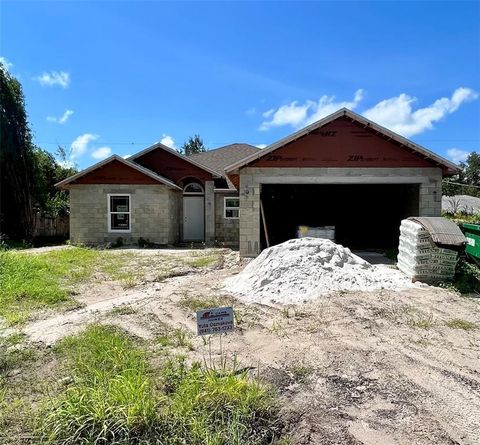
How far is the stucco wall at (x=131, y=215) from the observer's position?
18.5 m

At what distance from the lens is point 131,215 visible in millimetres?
18688

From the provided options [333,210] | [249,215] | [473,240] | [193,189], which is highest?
[193,189]

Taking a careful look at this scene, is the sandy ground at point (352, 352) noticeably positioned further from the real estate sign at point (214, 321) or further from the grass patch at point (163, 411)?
the real estate sign at point (214, 321)

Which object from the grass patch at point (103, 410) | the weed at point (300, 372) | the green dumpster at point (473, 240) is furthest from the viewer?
the green dumpster at point (473, 240)

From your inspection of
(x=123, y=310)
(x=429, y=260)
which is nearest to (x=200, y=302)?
(x=123, y=310)

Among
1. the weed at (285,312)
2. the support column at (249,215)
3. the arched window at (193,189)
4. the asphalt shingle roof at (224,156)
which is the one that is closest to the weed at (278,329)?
the weed at (285,312)

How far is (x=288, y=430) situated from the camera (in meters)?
3.33

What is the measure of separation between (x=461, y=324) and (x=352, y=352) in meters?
2.48

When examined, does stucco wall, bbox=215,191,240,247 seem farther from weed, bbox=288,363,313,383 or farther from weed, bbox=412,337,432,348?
weed, bbox=288,363,313,383

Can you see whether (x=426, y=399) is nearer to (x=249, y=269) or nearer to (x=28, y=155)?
(x=249, y=269)

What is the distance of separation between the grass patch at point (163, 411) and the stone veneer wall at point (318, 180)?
9943 mm

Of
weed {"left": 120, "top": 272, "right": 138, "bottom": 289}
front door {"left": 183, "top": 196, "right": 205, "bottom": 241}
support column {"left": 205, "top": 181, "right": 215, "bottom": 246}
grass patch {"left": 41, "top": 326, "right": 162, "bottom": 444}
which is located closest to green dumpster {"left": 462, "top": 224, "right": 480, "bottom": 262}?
weed {"left": 120, "top": 272, "right": 138, "bottom": 289}

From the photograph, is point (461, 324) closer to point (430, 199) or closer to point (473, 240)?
point (473, 240)

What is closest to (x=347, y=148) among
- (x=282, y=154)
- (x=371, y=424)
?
(x=282, y=154)
